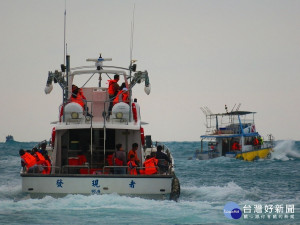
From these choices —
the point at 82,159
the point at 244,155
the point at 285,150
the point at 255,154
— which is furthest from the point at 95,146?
the point at 285,150

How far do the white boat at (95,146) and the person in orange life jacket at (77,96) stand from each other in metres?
0.17

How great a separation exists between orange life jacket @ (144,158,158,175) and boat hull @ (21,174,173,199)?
0.54 m

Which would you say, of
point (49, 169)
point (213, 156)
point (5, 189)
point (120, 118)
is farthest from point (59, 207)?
point (213, 156)

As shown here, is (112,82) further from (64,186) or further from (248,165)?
(248,165)

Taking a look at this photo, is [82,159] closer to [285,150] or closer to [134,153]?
[134,153]

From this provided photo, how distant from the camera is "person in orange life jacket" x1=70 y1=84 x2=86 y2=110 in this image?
2072 cm

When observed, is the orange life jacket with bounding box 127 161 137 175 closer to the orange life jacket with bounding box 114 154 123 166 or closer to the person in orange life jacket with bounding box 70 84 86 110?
the orange life jacket with bounding box 114 154 123 166

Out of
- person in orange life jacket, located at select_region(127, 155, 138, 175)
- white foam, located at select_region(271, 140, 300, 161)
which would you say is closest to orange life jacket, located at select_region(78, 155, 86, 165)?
person in orange life jacket, located at select_region(127, 155, 138, 175)

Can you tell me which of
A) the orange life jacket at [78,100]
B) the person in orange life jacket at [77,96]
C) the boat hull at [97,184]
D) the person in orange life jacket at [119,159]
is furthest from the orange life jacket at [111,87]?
the boat hull at [97,184]

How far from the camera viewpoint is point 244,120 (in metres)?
50.8

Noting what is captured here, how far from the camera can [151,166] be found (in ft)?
61.6

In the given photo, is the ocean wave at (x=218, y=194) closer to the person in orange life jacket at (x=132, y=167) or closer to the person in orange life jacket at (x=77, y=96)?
the person in orange life jacket at (x=132, y=167)

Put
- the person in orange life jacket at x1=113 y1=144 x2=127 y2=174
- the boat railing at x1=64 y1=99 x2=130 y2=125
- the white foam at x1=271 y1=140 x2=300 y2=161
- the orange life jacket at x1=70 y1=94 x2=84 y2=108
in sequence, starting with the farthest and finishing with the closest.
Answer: the white foam at x1=271 y1=140 x2=300 y2=161
the orange life jacket at x1=70 y1=94 x2=84 y2=108
the boat railing at x1=64 y1=99 x2=130 y2=125
the person in orange life jacket at x1=113 y1=144 x2=127 y2=174

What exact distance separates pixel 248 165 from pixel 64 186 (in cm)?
2794
